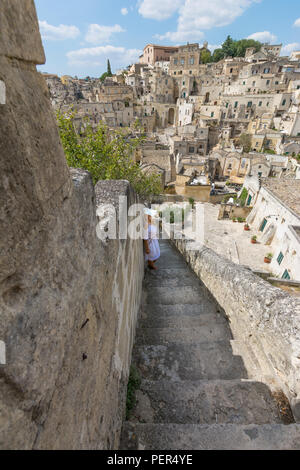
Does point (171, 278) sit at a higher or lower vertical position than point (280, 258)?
higher

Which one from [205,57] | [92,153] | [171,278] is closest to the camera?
[171,278]

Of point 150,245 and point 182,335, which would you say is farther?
point 150,245

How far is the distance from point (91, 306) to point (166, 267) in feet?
18.9

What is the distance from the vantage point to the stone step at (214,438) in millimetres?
1972

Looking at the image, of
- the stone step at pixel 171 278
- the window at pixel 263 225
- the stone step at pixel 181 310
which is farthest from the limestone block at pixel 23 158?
the window at pixel 263 225

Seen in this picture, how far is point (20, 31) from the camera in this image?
984 mm

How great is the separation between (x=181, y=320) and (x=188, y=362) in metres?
1.11

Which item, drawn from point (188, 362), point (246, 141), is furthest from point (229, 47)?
point (188, 362)

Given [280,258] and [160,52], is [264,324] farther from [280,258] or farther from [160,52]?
[160,52]

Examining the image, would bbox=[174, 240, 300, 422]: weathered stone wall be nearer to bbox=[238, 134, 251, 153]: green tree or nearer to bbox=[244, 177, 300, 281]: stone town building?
bbox=[244, 177, 300, 281]: stone town building

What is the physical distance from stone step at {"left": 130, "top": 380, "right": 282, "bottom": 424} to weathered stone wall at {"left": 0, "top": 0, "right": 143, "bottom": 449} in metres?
1.06

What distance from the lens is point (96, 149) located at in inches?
298

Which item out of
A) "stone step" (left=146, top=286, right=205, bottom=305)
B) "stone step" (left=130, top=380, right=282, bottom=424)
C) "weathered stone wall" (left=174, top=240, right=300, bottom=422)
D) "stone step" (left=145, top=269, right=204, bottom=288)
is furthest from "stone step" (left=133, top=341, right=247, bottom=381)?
"stone step" (left=145, top=269, right=204, bottom=288)
